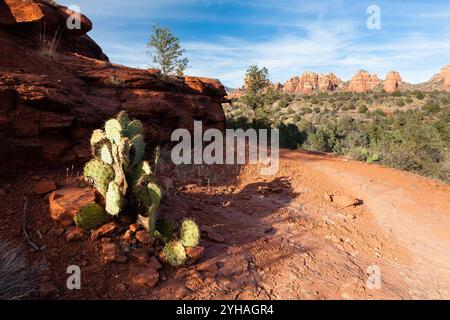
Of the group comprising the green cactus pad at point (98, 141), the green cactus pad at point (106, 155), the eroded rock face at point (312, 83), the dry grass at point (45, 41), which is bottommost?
the green cactus pad at point (106, 155)

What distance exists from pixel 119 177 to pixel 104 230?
622 mm

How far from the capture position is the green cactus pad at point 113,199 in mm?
3584

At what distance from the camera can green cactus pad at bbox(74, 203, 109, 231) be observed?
3516mm

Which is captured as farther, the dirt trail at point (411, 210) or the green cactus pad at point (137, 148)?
the dirt trail at point (411, 210)

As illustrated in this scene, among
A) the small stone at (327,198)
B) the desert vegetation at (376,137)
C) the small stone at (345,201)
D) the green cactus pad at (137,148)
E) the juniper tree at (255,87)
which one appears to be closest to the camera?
the green cactus pad at (137,148)

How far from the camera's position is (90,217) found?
11.7 ft

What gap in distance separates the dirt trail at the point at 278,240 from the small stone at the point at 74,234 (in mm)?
68

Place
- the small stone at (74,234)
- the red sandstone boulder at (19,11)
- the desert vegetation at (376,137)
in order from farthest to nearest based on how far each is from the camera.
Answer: the desert vegetation at (376,137)
the red sandstone boulder at (19,11)
the small stone at (74,234)

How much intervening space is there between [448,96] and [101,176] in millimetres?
40163

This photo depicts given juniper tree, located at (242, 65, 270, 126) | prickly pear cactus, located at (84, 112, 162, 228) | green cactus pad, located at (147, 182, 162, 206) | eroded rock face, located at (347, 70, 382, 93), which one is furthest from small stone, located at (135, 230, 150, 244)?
eroded rock face, located at (347, 70, 382, 93)

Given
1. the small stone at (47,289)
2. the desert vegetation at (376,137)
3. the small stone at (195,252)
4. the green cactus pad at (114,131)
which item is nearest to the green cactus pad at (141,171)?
the green cactus pad at (114,131)

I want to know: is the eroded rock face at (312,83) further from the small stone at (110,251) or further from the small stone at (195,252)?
the small stone at (110,251)

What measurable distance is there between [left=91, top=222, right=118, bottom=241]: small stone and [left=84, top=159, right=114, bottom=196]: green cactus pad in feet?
1.25
